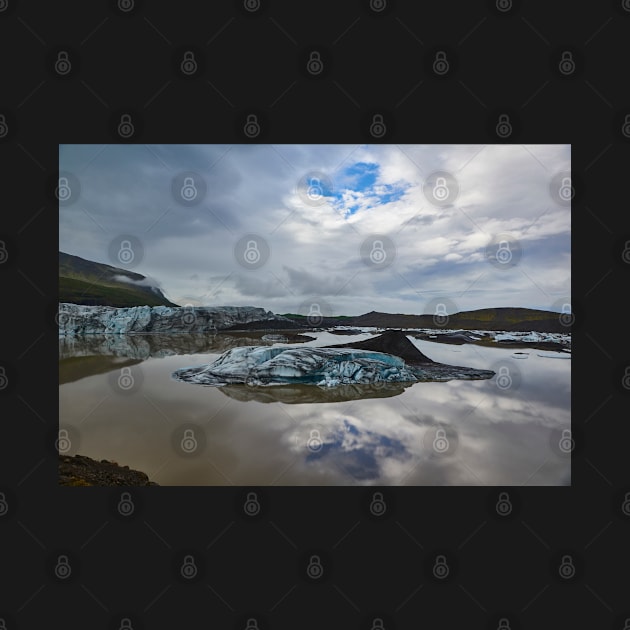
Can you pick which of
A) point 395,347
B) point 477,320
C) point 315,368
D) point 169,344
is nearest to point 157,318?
point 169,344

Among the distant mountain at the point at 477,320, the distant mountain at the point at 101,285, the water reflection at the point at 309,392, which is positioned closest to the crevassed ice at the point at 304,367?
the water reflection at the point at 309,392

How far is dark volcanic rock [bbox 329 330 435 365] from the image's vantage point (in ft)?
12.5

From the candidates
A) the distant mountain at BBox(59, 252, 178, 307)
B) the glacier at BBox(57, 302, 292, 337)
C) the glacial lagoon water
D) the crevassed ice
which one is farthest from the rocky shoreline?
the distant mountain at BBox(59, 252, 178, 307)

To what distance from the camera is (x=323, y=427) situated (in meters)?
2.55

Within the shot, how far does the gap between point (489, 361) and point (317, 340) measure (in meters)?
2.39

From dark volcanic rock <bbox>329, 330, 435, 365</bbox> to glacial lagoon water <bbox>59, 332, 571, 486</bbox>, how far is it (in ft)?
2.08

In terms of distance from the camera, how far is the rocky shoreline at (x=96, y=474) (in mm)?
2090

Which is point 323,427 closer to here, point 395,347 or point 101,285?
point 395,347

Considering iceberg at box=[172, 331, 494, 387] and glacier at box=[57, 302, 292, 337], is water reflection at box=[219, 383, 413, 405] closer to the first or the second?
iceberg at box=[172, 331, 494, 387]

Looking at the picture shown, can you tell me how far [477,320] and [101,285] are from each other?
4.44m

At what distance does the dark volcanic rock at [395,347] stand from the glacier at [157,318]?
1296 mm

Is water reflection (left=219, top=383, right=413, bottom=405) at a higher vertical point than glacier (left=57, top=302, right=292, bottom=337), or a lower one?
lower
